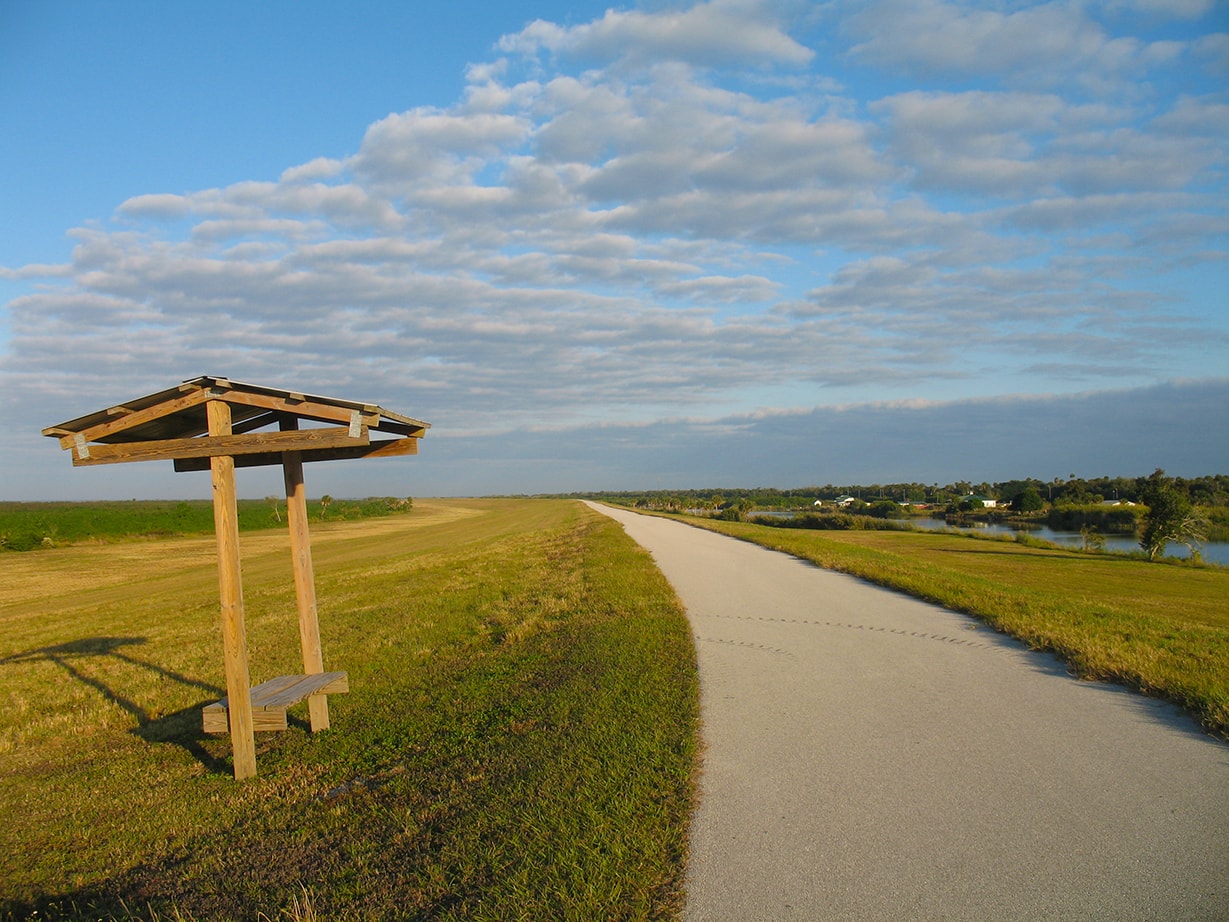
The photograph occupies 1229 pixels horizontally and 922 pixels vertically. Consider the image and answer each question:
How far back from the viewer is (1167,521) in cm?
3148

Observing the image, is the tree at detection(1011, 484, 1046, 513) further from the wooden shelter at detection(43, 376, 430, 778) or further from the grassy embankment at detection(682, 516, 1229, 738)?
the wooden shelter at detection(43, 376, 430, 778)

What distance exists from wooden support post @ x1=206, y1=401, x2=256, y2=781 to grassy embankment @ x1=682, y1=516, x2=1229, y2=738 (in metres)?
7.27

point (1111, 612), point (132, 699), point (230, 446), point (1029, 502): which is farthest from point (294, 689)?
point (1029, 502)

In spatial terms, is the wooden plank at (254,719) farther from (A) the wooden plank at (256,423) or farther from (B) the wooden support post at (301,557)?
(A) the wooden plank at (256,423)

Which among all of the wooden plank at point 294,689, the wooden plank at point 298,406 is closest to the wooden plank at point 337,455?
the wooden plank at point 298,406

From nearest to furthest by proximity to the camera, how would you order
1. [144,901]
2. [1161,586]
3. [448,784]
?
[144,901]
[448,784]
[1161,586]

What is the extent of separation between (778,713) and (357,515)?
2988 inches

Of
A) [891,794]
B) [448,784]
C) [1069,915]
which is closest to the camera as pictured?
[1069,915]

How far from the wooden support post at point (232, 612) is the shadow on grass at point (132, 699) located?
1.67ft

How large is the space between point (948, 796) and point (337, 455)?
6.85 m

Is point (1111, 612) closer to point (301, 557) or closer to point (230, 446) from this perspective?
point (301, 557)

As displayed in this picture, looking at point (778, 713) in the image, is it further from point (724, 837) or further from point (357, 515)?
point (357, 515)

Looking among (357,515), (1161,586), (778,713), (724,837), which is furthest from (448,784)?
(357,515)

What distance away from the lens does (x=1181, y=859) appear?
358 cm
